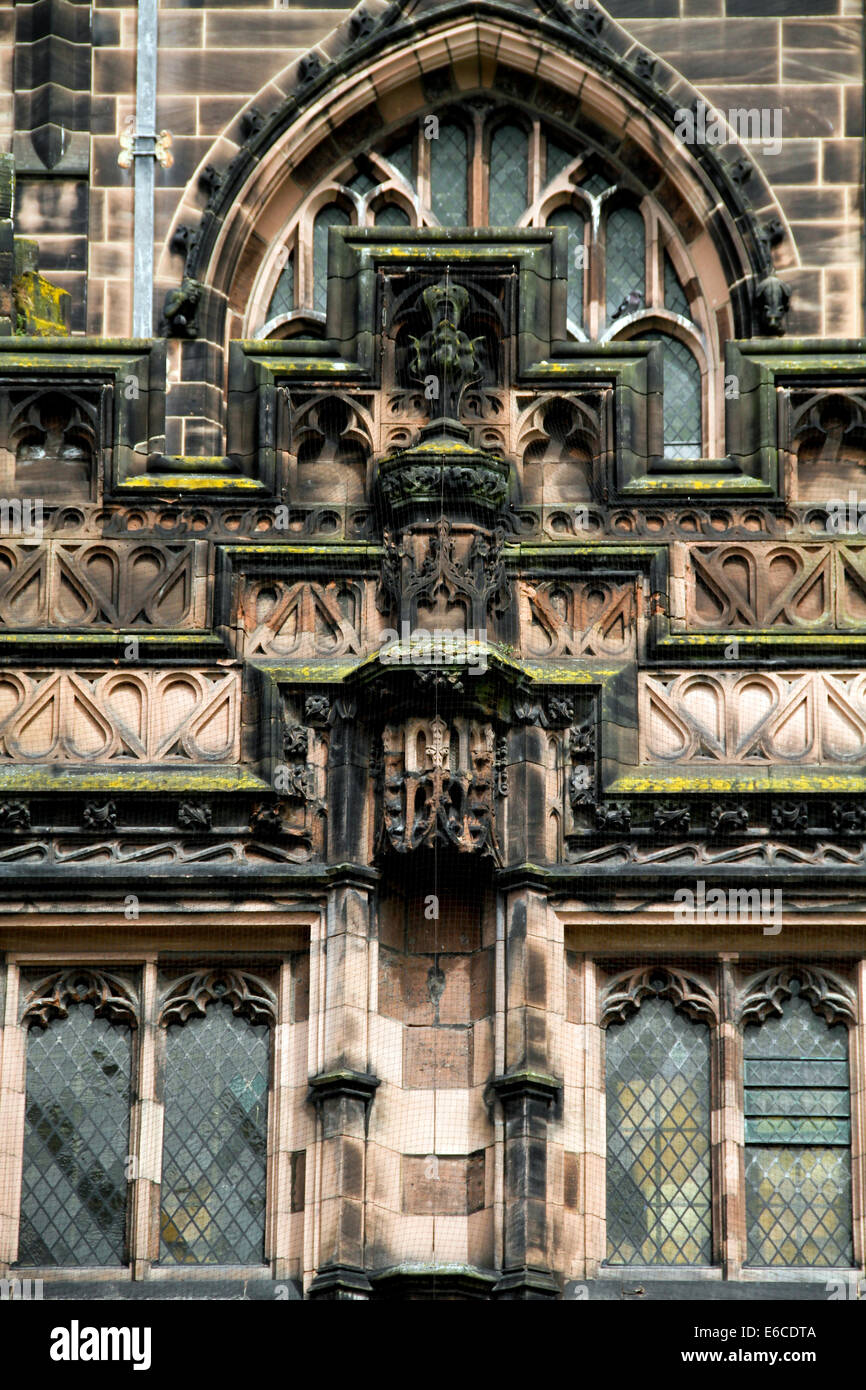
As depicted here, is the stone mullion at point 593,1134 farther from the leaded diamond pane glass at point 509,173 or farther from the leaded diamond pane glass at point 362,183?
the leaded diamond pane glass at point 362,183

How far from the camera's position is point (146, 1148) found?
22719mm

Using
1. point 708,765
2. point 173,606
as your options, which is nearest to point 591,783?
point 708,765

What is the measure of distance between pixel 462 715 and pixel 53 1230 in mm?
3662

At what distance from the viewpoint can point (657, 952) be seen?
2312 cm

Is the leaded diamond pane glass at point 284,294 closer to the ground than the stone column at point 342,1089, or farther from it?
farther from it

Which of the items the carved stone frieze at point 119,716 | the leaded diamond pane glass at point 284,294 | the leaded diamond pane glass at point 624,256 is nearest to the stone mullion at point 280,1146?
the carved stone frieze at point 119,716

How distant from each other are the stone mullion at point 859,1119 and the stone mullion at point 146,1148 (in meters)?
Answer: 3.86

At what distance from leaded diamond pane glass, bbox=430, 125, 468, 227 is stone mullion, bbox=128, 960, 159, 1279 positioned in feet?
27.1

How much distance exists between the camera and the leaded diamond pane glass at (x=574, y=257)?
2911 cm

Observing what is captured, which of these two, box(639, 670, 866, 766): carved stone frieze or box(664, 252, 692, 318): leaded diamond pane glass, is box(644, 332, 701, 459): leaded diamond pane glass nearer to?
box(664, 252, 692, 318): leaded diamond pane glass

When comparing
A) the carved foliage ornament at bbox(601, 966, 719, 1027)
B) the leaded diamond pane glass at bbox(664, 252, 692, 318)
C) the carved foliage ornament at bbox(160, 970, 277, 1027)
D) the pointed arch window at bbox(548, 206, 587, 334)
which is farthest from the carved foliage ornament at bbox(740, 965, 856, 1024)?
the leaded diamond pane glass at bbox(664, 252, 692, 318)

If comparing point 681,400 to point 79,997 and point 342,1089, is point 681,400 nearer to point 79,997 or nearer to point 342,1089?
point 79,997

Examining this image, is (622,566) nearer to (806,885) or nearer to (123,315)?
(806,885)

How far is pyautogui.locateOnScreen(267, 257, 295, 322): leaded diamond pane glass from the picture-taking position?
29156mm
